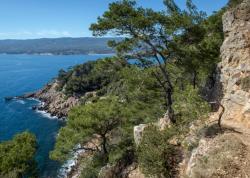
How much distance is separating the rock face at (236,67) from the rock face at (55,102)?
6691 centimetres

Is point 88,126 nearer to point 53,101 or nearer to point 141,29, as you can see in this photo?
point 141,29

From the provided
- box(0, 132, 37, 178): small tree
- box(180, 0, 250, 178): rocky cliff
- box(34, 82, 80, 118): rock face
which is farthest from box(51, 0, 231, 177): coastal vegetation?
box(34, 82, 80, 118): rock face

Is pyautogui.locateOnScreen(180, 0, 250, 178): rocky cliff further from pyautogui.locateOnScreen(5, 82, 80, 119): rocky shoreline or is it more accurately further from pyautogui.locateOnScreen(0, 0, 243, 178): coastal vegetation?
pyautogui.locateOnScreen(5, 82, 80, 119): rocky shoreline

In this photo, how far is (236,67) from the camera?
22.5 meters

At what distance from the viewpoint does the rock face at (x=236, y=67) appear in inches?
801

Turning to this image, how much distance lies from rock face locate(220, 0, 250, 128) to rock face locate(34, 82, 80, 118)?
66905 mm

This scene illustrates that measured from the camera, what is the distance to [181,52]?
965 inches

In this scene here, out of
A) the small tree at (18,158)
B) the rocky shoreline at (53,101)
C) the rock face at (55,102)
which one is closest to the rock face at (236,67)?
the small tree at (18,158)

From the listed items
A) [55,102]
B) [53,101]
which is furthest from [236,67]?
[53,101]

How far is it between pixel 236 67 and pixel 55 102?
80231 millimetres

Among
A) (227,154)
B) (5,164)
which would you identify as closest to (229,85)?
(227,154)

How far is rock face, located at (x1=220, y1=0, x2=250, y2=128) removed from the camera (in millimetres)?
20356

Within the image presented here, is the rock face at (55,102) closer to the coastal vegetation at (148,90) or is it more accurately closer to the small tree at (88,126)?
the coastal vegetation at (148,90)

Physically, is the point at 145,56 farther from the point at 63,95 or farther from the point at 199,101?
the point at 63,95
